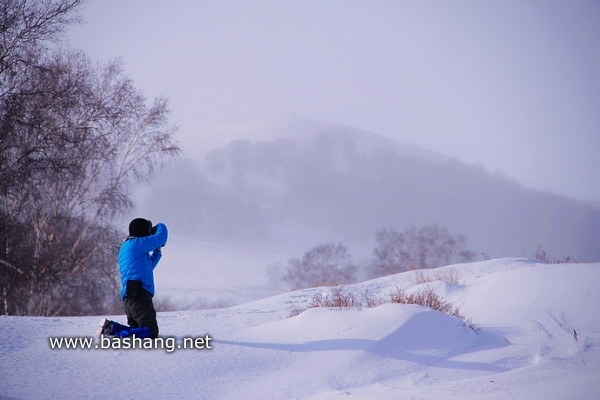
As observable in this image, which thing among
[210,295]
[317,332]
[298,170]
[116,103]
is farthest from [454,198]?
[317,332]

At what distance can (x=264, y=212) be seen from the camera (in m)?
79.8

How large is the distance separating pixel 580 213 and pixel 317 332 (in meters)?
76.1

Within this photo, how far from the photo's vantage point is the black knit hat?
6109 millimetres

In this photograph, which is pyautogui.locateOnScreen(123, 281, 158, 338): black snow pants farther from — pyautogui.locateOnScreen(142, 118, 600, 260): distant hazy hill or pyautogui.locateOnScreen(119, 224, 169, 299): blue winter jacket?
pyautogui.locateOnScreen(142, 118, 600, 260): distant hazy hill

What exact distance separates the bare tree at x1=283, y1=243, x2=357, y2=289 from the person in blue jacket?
3675cm

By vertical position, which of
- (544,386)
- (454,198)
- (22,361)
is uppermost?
(454,198)

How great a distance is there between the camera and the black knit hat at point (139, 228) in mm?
6109

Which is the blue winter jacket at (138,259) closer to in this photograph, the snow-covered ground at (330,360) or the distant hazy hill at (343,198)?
the snow-covered ground at (330,360)

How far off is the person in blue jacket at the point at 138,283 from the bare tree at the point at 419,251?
38.5 meters

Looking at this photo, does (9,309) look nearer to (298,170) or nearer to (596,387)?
(596,387)

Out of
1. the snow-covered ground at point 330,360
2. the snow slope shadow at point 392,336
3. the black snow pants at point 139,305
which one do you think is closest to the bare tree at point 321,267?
the snow-covered ground at point 330,360

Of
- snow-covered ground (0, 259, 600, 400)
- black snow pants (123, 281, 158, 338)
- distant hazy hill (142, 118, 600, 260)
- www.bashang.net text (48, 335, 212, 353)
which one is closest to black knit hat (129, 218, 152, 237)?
black snow pants (123, 281, 158, 338)

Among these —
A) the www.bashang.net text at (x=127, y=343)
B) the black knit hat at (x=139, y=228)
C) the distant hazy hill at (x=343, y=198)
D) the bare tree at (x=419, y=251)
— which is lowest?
the www.bashang.net text at (x=127, y=343)

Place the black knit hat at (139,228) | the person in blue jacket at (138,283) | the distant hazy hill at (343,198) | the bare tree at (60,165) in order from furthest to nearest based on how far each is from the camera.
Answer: the distant hazy hill at (343,198), the bare tree at (60,165), the black knit hat at (139,228), the person in blue jacket at (138,283)
